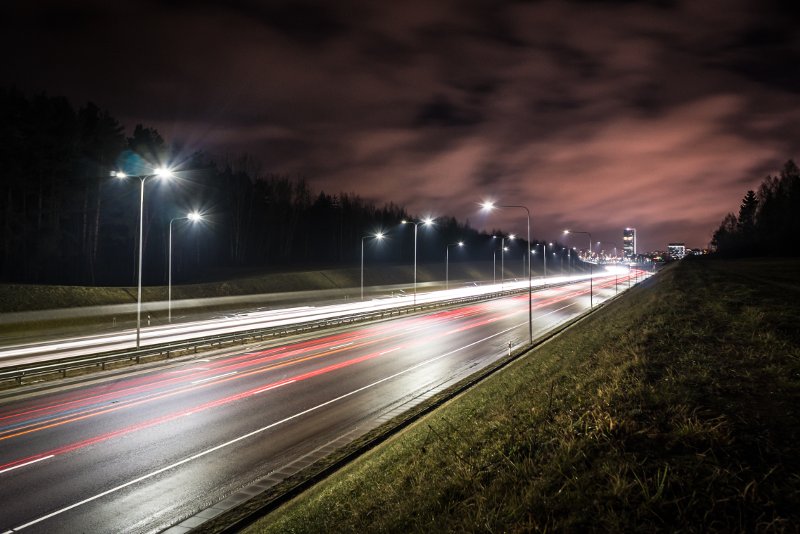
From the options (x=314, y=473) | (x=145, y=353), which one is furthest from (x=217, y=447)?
(x=145, y=353)

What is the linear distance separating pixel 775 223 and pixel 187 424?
105 m

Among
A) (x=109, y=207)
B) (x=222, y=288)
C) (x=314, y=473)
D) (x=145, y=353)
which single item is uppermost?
(x=109, y=207)

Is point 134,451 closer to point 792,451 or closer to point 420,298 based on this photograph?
point 792,451

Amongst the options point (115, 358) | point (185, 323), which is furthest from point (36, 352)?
point (185, 323)

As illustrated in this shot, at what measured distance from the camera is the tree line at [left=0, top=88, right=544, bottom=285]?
49.5 metres

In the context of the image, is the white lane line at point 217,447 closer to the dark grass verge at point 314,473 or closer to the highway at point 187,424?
the highway at point 187,424

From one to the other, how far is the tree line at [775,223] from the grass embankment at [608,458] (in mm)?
82811

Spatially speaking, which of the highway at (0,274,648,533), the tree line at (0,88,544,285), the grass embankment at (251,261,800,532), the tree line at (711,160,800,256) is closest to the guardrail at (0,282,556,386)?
the highway at (0,274,648,533)

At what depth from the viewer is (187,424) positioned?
51.1 feet

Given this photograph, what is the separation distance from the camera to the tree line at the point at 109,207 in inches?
1949

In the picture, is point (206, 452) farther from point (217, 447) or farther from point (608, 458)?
point (608, 458)

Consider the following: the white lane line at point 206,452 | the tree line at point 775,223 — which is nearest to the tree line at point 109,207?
the white lane line at point 206,452

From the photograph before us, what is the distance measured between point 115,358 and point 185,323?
1726 cm

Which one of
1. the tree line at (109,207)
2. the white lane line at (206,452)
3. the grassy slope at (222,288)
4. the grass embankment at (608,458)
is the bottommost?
the white lane line at (206,452)
